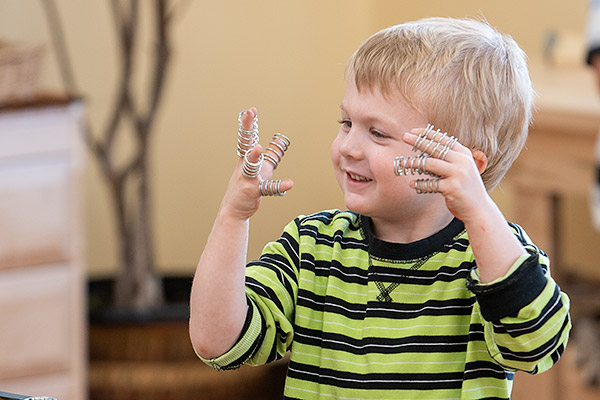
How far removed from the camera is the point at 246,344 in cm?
100

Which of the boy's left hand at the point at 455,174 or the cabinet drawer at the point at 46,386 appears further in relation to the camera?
the cabinet drawer at the point at 46,386

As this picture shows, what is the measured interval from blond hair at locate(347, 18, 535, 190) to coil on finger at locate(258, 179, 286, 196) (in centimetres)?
15

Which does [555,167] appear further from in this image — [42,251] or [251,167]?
[251,167]

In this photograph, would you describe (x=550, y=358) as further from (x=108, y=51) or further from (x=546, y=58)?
(x=108, y=51)

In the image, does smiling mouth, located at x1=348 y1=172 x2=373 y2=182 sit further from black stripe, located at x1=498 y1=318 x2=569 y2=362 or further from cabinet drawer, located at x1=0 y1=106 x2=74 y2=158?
cabinet drawer, located at x1=0 y1=106 x2=74 y2=158

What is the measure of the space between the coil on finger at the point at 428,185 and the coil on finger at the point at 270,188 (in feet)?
0.40

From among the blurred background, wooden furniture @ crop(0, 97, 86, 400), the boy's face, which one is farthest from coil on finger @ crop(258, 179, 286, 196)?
the blurred background

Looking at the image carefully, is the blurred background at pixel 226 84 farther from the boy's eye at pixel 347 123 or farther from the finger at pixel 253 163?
the finger at pixel 253 163

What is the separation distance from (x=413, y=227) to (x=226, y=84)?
2323 mm

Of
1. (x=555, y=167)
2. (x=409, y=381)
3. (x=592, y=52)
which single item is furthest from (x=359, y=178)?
(x=555, y=167)

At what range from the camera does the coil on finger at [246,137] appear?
35.9 inches

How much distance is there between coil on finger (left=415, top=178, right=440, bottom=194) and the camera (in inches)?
34.2

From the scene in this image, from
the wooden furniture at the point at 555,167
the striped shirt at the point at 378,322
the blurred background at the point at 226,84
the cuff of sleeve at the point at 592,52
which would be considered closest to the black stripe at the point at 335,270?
the striped shirt at the point at 378,322

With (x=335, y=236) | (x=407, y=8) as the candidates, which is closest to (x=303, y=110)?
(x=407, y=8)
